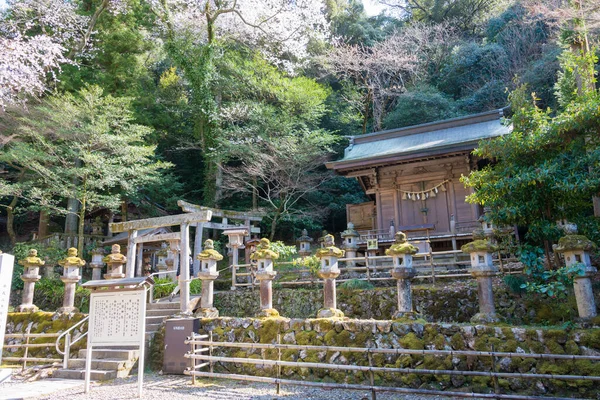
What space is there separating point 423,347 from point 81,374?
7.11 meters

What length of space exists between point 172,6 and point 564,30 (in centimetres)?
2055

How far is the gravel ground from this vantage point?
251 inches

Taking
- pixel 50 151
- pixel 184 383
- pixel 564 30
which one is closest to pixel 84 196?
pixel 50 151

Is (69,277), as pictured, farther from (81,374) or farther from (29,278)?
(81,374)

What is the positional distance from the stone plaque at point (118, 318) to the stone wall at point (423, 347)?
2153mm

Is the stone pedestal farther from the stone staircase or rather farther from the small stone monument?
the small stone monument

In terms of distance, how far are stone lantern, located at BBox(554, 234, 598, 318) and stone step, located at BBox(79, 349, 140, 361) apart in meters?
8.91

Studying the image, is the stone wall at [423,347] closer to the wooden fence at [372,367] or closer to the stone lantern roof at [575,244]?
the wooden fence at [372,367]

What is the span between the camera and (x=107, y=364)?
8.62 metres

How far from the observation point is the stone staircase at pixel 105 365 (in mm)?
8391

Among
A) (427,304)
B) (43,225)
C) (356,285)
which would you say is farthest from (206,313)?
(43,225)

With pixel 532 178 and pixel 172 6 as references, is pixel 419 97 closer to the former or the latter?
pixel 172 6

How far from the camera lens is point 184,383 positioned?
761 cm

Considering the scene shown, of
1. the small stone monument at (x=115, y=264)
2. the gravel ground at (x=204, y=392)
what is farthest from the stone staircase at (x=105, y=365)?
the small stone monument at (x=115, y=264)
